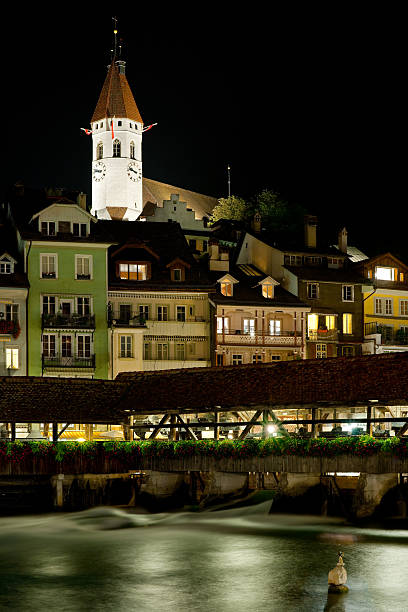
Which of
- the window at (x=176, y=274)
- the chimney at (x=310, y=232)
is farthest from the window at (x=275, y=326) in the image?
the chimney at (x=310, y=232)

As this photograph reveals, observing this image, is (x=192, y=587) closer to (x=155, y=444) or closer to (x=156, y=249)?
(x=155, y=444)

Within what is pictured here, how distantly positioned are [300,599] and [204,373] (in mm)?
23425

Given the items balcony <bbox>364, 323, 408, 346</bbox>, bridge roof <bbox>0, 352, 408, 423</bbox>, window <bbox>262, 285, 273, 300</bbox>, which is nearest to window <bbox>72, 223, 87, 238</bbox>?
window <bbox>262, 285, 273, 300</bbox>

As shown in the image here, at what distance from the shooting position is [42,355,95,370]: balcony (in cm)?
6838

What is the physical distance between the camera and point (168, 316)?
73625mm

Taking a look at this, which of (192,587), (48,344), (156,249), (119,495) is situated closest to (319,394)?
(119,495)

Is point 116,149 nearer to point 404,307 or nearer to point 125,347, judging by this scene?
point 404,307

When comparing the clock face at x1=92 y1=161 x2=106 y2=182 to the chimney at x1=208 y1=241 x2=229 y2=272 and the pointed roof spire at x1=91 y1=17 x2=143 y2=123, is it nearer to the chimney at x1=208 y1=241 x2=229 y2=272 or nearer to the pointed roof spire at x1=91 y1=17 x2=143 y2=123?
the pointed roof spire at x1=91 y1=17 x2=143 y2=123

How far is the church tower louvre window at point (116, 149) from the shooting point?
131250 mm

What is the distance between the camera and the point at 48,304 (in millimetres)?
69688

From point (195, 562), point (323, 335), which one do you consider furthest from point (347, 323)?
point (195, 562)

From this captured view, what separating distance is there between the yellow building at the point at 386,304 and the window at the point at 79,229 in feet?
74.3

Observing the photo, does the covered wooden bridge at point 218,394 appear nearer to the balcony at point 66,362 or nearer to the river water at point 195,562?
the river water at point 195,562

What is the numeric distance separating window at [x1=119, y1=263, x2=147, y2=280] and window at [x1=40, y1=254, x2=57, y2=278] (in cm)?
507
